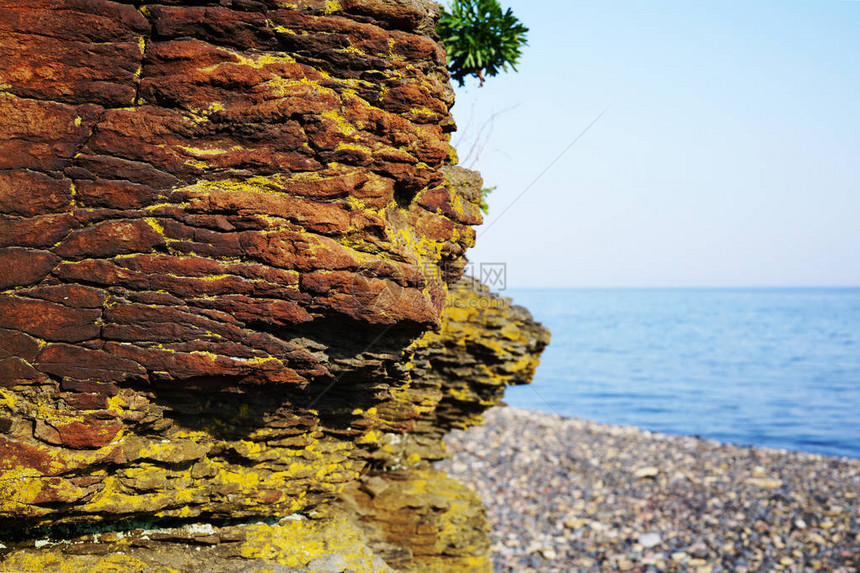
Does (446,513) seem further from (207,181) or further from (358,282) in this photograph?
(207,181)

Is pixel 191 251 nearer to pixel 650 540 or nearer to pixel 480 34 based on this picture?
pixel 480 34

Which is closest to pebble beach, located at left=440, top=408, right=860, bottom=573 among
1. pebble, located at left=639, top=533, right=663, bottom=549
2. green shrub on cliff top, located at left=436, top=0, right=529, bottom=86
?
pebble, located at left=639, top=533, right=663, bottom=549

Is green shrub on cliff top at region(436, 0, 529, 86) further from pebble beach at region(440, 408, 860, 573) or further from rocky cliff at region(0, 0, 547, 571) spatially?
pebble beach at region(440, 408, 860, 573)

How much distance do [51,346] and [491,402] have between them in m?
8.96

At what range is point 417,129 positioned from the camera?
264 inches

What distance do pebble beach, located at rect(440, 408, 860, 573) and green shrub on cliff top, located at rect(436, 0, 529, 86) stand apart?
1727 cm

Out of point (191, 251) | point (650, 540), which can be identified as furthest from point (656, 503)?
point (191, 251)

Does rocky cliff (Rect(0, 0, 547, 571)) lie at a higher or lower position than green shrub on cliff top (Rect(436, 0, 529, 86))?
lower

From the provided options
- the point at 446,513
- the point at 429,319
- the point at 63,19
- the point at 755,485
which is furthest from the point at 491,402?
the point at 755,485

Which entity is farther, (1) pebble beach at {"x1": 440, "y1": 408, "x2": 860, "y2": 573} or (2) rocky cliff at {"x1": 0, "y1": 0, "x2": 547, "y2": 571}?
(1) pebble beach at {"x1": 440, "y1": 408, "x2": 860, "y2": 573}

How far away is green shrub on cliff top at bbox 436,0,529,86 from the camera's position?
11219mm

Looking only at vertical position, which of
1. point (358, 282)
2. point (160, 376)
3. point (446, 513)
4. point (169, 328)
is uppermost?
point (358, 282)

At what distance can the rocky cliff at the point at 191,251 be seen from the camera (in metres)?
5.57

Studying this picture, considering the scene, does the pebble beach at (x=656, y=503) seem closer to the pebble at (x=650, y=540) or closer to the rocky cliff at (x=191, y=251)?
the pebble at (x=650, y=540)
